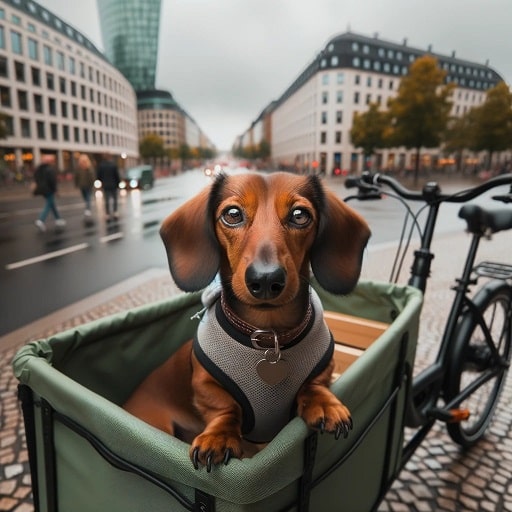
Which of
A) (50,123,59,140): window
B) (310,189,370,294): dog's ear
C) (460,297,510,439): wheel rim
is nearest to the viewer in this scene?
(310,189,370,294): dog's ear

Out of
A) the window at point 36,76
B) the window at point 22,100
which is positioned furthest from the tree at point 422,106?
the window at point 22,100

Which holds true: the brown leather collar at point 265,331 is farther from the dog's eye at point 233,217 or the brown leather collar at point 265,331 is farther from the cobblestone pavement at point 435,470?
the cobblestone pavement at point 435,470

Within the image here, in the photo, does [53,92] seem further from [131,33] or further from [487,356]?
[487,356]

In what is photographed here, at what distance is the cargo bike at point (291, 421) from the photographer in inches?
35.4

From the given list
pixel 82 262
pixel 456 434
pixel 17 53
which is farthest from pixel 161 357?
pixel 17 53

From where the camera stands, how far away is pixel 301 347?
4.29 ft

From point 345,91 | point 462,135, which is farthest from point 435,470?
point 345,91

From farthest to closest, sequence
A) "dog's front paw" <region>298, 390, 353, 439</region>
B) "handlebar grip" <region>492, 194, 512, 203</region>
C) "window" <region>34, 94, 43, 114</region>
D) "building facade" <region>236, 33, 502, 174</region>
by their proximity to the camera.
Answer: "building facade" <region>236, 33, 502, 174</region>, "window" <region>34, 94, 43, 114</region>, "handlebar grip" <region>492, 194, 512, 203</region>, "dog's front paw" <region>298, 390, 353, 439</region>

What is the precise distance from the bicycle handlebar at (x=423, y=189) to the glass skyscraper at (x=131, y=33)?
93.8 feet

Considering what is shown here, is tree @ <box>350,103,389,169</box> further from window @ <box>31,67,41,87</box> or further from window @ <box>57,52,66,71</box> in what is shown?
window @ <box>31,67,41,87</box>

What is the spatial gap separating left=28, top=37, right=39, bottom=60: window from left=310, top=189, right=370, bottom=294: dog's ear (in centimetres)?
3551

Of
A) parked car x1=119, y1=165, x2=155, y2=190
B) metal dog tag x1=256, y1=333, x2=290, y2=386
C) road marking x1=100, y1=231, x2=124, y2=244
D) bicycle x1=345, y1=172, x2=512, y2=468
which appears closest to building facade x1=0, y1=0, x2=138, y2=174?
parked car x1=119, y1=165, x2=155, y2=190

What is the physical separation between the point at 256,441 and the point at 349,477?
0.31 metres

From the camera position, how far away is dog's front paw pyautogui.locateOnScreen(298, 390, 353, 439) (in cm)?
99
